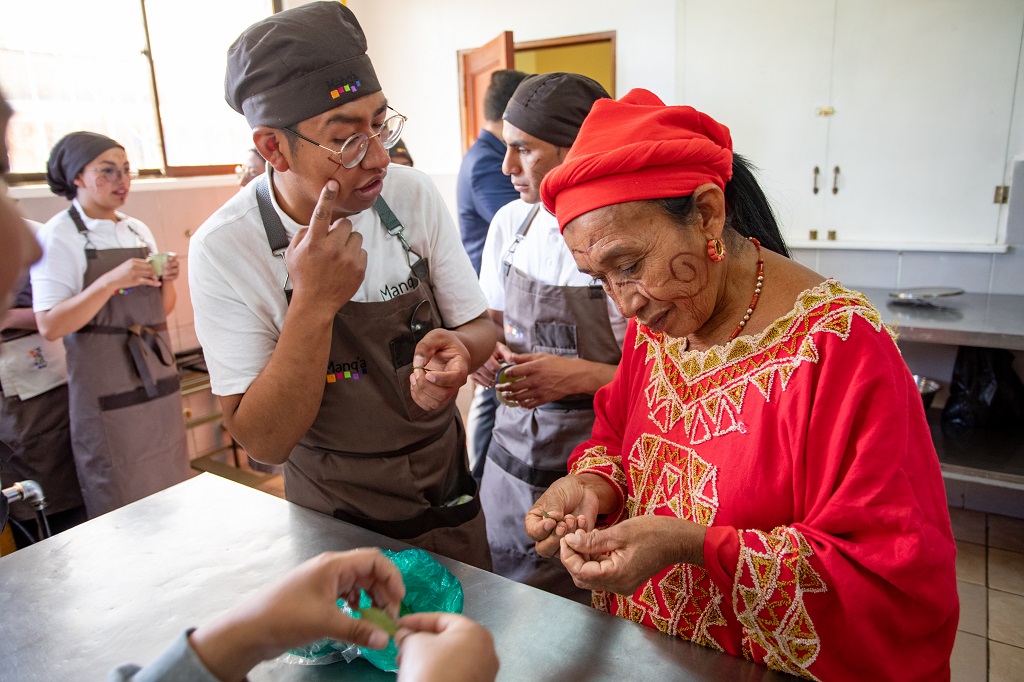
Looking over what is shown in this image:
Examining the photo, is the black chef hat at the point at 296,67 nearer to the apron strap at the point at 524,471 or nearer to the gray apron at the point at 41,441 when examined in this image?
the apron strap at the point at 524,471

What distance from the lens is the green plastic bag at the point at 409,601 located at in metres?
1.17

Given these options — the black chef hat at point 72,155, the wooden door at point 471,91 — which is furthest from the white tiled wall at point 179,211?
the wooden door at point 471,91

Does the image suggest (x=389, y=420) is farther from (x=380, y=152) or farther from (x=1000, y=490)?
(x=1000, y=490)

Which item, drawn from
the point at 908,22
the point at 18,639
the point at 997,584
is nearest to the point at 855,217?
the point at 908,22

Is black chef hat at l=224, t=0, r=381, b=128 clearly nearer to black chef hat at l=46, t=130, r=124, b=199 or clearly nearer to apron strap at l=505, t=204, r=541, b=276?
apron strap at l=505, t=204, r=541, b=276

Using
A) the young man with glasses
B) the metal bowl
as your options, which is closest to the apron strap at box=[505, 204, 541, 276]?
the young man with glasses

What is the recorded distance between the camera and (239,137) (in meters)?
5.18

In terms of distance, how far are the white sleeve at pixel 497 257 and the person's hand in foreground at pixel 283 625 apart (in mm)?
1555

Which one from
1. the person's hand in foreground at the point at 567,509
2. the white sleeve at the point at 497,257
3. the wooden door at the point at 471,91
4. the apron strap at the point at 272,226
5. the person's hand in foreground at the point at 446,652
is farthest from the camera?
the wooden door at the point at 471,91

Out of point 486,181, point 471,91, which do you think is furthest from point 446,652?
point 471,91

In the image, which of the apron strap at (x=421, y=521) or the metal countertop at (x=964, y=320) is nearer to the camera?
the apron strap at (x=421, y=521)

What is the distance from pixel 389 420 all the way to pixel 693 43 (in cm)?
397

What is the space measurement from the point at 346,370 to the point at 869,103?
3808 millimetres

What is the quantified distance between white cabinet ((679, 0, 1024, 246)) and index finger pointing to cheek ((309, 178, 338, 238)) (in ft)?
9.61
